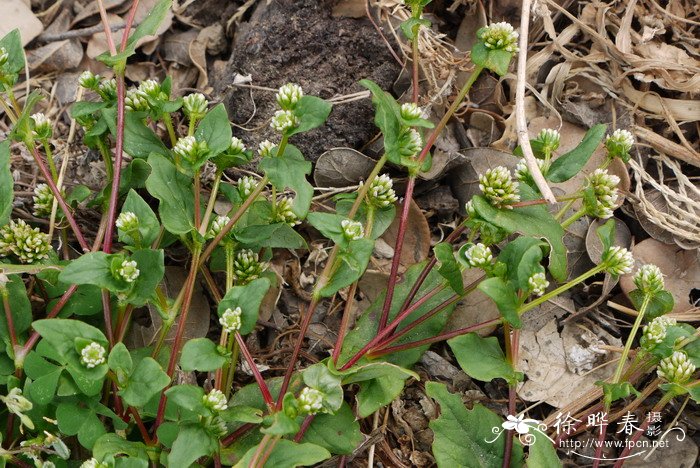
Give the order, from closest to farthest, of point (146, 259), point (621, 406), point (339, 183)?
point (146, 259), point (621, 406), point (339, 183)

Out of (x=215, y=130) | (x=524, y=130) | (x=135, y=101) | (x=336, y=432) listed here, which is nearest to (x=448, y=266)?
(x=524, y=130)

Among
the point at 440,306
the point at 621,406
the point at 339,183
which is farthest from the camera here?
the point at 339,183

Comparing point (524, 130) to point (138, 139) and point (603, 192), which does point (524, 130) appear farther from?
point (138, 139)

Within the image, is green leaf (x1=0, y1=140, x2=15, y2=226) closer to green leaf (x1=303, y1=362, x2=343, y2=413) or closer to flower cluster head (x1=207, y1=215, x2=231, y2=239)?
flower cluster head (x1=207, y1=215, x2=231, y2=239)

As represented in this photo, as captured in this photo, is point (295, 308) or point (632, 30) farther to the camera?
Answer: point (632, 30)

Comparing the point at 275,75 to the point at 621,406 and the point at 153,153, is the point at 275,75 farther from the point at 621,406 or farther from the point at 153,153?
the point at 621,406

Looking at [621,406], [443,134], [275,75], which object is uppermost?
[275,75]

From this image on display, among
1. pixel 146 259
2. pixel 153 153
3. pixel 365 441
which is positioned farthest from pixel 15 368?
pixel 365 441

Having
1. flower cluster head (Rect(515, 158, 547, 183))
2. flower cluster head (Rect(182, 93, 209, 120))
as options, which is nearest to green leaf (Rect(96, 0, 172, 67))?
flower cluster head (Rect(182, 93, 209, 120))
